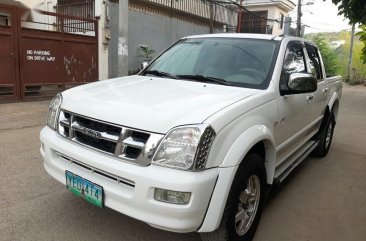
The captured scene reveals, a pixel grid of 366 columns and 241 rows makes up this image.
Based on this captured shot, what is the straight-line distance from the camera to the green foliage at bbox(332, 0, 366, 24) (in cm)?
786

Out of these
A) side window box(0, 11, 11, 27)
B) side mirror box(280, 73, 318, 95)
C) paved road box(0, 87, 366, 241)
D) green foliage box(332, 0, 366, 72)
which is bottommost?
paved road box(0, 87, 366, 241)

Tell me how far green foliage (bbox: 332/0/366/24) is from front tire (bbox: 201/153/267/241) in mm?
6046

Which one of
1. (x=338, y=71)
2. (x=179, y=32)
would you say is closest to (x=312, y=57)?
(x=179, y=32)

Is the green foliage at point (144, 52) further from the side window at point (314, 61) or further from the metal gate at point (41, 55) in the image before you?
the side window at point (314, 61)

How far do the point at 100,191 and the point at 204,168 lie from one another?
762mm

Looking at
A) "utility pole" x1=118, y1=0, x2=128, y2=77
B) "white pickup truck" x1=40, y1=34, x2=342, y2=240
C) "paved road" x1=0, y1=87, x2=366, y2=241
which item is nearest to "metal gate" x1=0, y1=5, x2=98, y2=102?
"utility pole" x1=118, y1=0, x2=128, y2=77

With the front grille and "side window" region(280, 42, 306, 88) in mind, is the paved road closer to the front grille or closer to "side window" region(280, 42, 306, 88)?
the front grille

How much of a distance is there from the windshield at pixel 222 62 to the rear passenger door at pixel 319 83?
1142 millimetres

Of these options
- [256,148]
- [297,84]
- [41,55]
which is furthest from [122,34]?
[256,148]

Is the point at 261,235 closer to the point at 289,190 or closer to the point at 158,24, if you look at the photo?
the point at 289,190

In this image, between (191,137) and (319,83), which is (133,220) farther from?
(319,83)

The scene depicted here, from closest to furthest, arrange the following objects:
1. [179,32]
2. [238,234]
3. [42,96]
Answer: [238,234] → [42,96] → [179,32]

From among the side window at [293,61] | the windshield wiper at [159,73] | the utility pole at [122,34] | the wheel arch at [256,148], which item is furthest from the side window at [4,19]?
the wheel arch at [256,148]

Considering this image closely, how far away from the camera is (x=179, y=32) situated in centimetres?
1609
